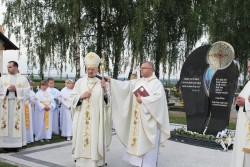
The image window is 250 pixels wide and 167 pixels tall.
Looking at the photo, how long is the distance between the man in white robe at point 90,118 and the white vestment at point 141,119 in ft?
0.92

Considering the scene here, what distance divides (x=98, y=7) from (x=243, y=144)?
16.1 m

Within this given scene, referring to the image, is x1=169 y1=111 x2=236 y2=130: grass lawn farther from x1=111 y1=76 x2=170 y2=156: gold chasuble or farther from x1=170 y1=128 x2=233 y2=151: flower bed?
x1=111 y1=76 x2=170 y2=156: gold chasuble

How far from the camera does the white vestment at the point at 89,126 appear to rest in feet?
21.7

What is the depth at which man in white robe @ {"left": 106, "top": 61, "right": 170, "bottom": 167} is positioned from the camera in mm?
6664

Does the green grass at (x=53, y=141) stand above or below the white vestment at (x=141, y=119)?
below

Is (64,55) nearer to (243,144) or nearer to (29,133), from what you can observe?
(29,133)

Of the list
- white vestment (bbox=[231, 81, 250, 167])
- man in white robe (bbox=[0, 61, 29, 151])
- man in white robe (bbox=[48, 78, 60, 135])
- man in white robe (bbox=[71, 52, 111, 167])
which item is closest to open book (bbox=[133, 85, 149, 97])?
man in white robe (bbox=[71, 52, 111, 167])

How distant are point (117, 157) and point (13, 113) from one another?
8.97 feet

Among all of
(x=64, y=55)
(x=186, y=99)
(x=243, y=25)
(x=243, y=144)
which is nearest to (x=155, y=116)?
(x=243, y=144)

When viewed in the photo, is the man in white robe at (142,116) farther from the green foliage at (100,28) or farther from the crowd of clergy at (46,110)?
the green foliage at (100,28)

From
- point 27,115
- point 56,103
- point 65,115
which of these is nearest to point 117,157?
point 27,115

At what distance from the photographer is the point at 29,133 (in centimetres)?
937

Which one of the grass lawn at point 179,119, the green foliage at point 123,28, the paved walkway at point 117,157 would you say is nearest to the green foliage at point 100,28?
the green foliage at point 123,28

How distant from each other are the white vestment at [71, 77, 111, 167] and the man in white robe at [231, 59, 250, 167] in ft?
8.03
